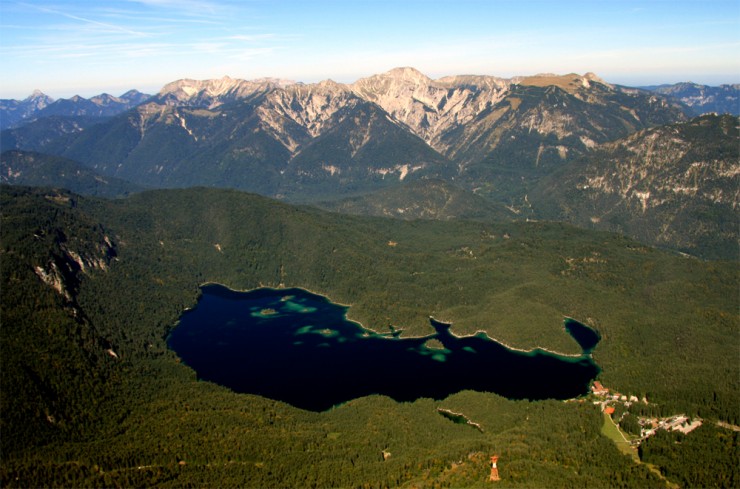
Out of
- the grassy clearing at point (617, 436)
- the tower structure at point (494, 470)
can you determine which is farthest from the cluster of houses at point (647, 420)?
the tower structure at point (494, 470)

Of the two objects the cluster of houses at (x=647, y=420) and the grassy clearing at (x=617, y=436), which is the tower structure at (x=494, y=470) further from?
the cluster of houses at (x=647, y=420)

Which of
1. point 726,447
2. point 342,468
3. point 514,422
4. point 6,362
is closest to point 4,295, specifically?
point 6,362

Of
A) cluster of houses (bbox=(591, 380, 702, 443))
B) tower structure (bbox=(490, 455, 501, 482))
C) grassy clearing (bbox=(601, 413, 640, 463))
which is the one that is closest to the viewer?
tower structure (bbox=(490, 455, 501, 482))

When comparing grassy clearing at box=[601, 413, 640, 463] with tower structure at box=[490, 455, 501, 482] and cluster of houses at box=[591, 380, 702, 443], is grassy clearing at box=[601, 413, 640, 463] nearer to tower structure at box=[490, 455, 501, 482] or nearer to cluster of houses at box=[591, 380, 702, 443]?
cluster of houses at box=[591, 380, 702, 443]

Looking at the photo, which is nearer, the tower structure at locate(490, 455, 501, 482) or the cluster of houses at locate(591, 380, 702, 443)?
the tower structure at locate(490, 455, 501, 482)

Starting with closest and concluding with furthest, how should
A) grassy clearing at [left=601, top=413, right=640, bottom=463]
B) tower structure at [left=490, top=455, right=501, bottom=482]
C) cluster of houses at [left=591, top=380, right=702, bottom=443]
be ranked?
tower structure at [left=490, top=455, right=501, bottom=482] → grassy clearing at [left=601, top=413, right=640, bottom=463] → cluster of houses at [left=591, top=380, right=702, bottom=443]

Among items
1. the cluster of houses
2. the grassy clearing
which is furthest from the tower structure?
the cluster of houses

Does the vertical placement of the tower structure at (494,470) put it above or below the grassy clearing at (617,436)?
above

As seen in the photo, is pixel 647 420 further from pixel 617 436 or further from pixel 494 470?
pixel 494 470
